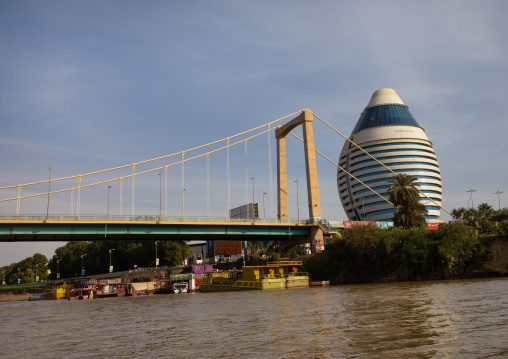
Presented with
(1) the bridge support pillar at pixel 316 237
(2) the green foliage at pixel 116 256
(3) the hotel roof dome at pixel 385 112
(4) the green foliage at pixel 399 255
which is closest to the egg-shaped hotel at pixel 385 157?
(3) the hotel roof dome at pixel 385 112

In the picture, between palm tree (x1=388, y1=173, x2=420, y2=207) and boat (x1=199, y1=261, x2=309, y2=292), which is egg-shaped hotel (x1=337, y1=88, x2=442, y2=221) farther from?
boat (x1=199, y1=261, x2=309, y2=292)

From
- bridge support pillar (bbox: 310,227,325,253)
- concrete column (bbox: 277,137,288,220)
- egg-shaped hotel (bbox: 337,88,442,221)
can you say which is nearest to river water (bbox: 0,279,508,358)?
bridge support pillar (bbox: 310,227,325,253)

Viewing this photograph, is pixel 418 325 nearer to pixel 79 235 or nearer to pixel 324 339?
pixel 324 339

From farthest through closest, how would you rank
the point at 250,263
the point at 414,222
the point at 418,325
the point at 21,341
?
the point at 250,263, the point at 414,222, the point at 21,341, the point at 418,325

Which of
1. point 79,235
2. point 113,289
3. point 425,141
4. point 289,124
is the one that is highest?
point 425,141

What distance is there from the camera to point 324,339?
14.6 metres

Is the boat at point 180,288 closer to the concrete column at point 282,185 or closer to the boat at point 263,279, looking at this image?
the boat at point 263,279

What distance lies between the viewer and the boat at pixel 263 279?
53.7 metres

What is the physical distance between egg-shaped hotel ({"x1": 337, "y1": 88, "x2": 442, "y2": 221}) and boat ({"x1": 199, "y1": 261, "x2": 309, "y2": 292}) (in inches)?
3445

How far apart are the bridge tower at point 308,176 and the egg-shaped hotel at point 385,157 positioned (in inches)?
2570

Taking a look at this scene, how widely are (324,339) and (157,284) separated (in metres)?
57.7

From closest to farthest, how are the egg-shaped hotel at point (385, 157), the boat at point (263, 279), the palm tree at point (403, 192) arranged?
the boat at point (263, 279)
the palm tree at point (403, 192)
the egg-shaped hotel at point (385, 157)

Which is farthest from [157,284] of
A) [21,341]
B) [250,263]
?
[21,341]

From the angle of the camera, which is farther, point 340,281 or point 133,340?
point 340,281
